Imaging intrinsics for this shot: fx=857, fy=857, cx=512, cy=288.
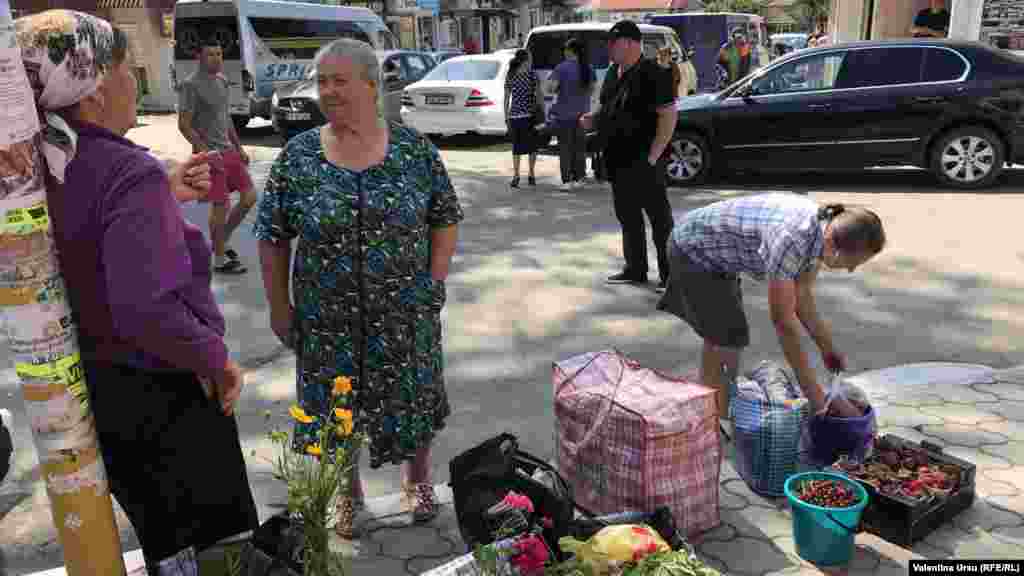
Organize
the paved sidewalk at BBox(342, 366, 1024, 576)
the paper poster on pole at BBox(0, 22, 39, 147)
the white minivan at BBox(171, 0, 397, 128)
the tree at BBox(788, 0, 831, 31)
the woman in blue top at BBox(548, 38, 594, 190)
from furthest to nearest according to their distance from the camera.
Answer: the tree at BBox(788, 0, 831, 31) < the white minivan at BBox(171, 0, 397, 128) < the woman in blue top at BBox(548, 38, 594, 190) < the paved sidewalk at BBox(342, 366, 1024, 576) < the paper poster on pole at BBox(0, 22, 39, 147)

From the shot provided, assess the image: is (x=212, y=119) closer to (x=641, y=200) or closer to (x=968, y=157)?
(x=641, y=200)

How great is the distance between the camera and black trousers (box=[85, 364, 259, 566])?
2143 millimetres

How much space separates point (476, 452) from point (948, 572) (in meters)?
1.69

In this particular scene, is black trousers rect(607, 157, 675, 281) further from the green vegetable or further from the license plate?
the license plate

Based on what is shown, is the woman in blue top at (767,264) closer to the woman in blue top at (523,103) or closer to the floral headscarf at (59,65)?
the floral headscarf at (59,65)

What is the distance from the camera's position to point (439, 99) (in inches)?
539

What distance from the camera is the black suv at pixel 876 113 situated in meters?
9.57

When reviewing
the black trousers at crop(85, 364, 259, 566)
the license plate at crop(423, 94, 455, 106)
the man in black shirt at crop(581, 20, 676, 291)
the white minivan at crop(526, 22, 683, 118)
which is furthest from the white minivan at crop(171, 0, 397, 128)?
the black trousers at crop(85, 364, 259, 566)

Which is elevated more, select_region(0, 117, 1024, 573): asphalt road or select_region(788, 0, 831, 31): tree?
select_region(788, 0, 831, 31): tree

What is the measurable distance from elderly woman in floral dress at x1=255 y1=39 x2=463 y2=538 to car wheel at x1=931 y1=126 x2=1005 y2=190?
8498 mm

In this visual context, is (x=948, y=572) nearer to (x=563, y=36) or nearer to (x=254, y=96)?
(x=563, y=36)

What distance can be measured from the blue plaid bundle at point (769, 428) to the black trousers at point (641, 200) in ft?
8.55

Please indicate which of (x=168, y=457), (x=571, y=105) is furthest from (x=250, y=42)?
(x=168, y=457)

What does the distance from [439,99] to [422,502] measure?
11.0 m
